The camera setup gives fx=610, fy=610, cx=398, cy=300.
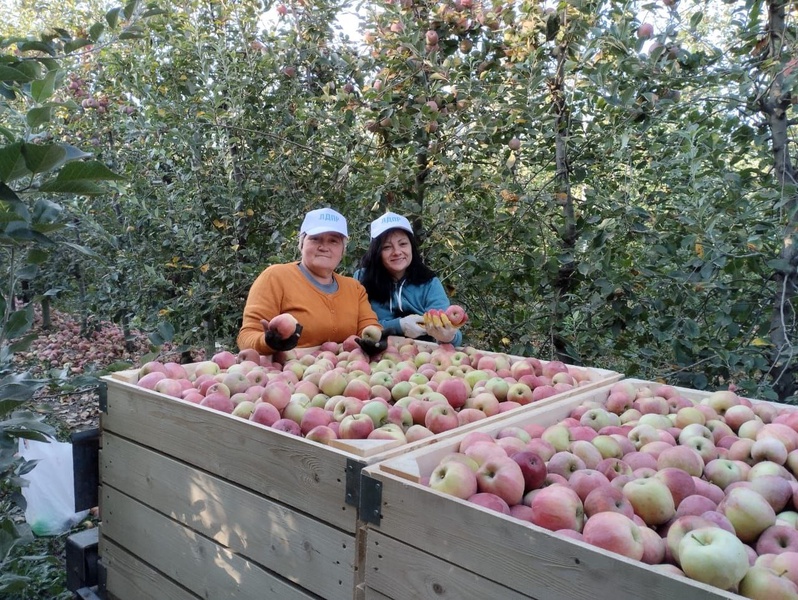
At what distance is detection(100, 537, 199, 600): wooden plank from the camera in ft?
6.66

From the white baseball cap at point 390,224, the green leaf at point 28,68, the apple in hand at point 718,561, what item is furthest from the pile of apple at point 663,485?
the white baseball cap at point 390,224

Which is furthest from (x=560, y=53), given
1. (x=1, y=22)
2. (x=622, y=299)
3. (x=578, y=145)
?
(x=1, y=22)

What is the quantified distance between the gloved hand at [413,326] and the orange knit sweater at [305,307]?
0.19m

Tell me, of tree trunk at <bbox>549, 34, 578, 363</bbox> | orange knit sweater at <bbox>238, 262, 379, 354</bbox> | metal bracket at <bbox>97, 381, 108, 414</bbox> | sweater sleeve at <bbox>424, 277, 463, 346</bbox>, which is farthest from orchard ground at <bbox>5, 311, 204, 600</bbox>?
tree trunk at <bbox>549, 34, 578, 363</bbox>

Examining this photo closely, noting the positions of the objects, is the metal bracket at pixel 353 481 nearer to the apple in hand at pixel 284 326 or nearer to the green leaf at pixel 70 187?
the green leaf at pixel 70 187

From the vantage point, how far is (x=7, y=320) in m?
1.39

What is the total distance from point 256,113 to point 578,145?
2329 millimetres

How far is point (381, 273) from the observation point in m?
3.65

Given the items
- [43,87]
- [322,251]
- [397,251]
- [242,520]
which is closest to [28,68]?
[43,87]

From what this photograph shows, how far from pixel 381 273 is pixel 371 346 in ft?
2.99

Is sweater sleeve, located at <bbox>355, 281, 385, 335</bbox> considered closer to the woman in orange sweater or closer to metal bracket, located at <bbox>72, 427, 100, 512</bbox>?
the woman in orange sweater

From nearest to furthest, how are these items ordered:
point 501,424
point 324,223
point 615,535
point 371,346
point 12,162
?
1. point 12,162
2. point 615,535
3. point 501,424
4. point 371,346
5. point 324,223

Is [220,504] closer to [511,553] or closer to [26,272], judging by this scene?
[26,272]

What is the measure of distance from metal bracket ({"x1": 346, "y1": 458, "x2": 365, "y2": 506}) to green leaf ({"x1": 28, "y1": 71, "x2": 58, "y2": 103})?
103cm
